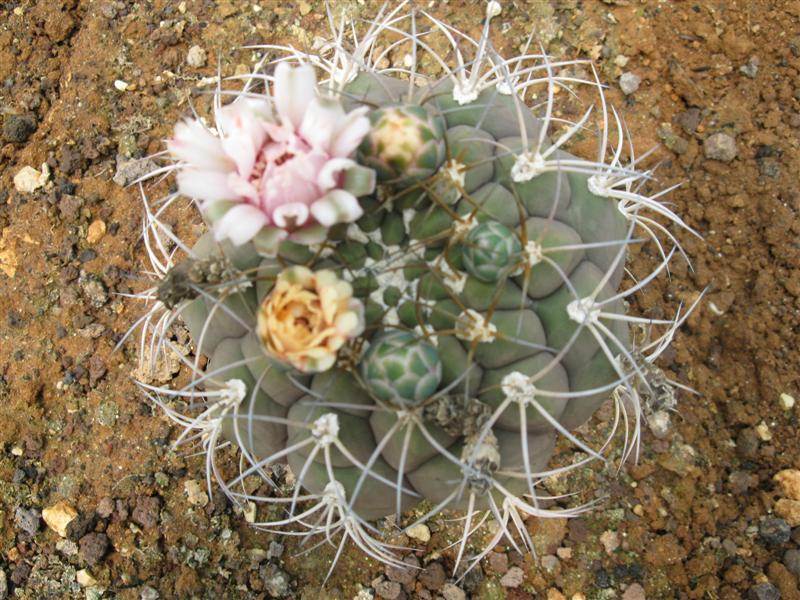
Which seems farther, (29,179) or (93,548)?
(29,179)

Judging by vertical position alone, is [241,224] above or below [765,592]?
above

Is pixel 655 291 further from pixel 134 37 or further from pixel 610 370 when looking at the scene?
pixel 134 37

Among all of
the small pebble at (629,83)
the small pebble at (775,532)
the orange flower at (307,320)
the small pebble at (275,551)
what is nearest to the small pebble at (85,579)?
the small pebble at (275,551)

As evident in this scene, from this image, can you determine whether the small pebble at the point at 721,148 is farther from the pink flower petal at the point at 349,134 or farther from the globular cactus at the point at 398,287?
the pink flower petal at the point at 349,134

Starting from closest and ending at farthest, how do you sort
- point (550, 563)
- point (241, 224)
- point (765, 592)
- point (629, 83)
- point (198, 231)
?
point (241, 224) < point (765, 592) < point (550, 563) < point (198, 231) < point (629, 83)

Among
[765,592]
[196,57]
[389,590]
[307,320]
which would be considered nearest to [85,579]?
[389,590]

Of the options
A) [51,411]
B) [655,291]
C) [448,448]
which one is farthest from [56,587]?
[655,291]

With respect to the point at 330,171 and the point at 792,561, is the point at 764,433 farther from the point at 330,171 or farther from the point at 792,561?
the point at 330,171
